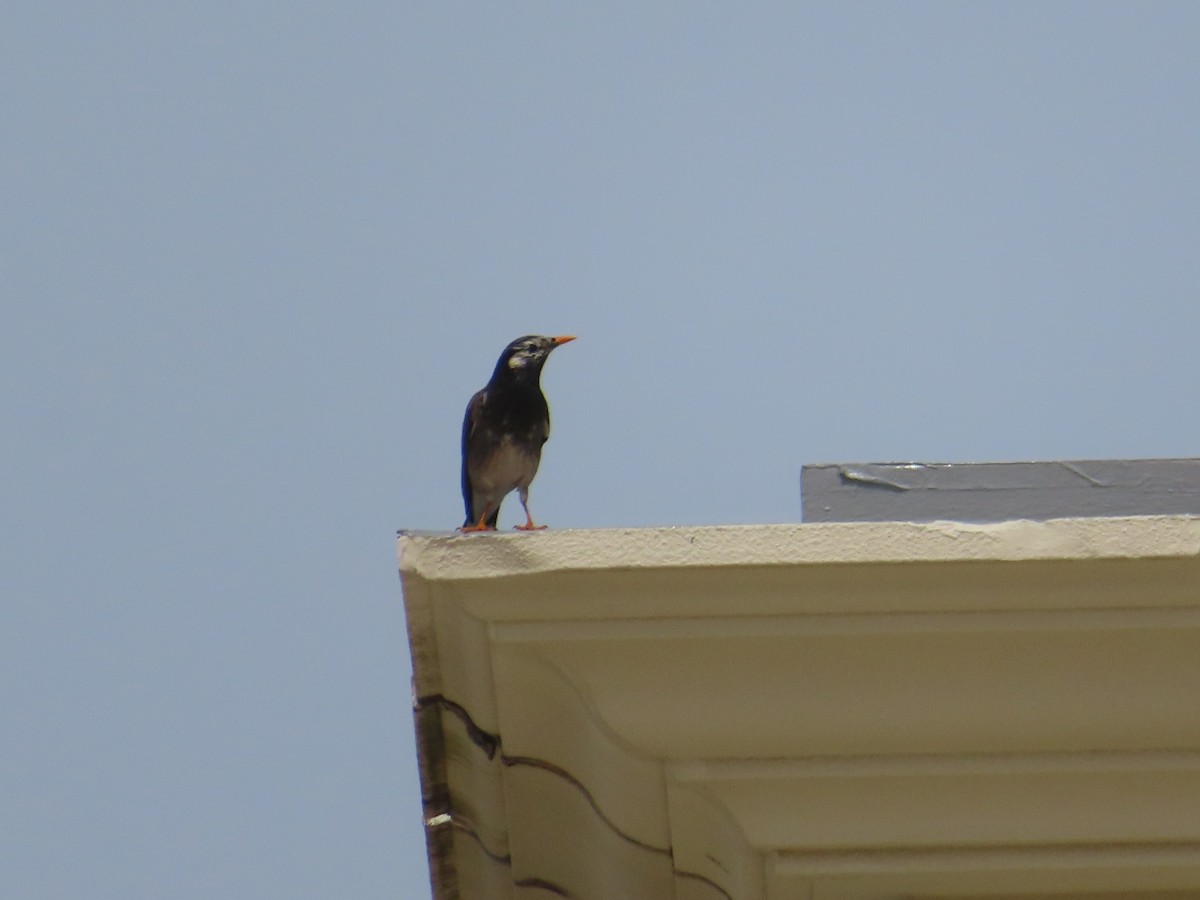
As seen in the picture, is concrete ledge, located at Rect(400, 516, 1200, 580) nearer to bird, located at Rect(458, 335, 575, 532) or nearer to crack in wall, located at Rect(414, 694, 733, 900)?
crack in wall, located at Rect(414, 694, 733, 900)

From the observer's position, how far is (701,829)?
2.44 m

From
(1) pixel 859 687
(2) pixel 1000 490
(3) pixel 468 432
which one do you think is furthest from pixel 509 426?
(1) pixel 859 687

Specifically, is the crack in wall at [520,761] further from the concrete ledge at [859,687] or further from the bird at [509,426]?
the bird at [509,426]

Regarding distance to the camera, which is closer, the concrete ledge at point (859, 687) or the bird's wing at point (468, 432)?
the concrete ledge at point (859, 687)

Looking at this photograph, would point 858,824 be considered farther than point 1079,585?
Yes

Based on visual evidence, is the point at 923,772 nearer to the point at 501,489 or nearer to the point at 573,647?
the point at 573,647

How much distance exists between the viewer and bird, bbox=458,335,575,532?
813 cm

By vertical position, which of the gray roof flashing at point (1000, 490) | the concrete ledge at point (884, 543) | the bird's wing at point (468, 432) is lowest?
the bird's wing at point (468, 432)

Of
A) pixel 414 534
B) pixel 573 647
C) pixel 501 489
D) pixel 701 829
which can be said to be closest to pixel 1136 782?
pixel 701 829

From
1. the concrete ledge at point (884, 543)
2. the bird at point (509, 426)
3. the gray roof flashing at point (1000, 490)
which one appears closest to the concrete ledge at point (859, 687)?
the concrete ledge at point (884, 543)

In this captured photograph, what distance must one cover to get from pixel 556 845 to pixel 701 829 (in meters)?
0.32

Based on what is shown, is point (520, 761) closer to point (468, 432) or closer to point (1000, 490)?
point (1000, 490)

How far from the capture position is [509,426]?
8133 mm

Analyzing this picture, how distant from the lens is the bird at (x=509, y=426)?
813 cm
